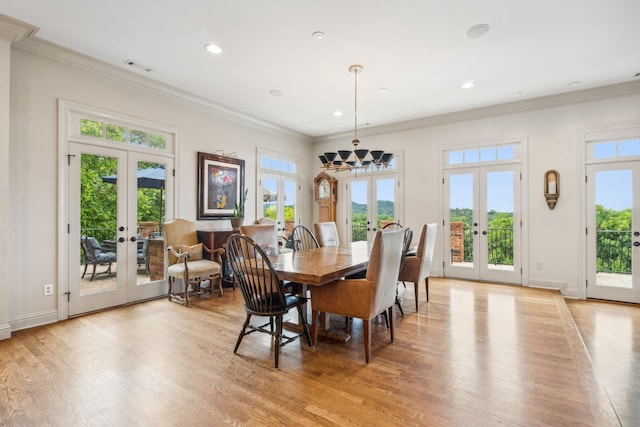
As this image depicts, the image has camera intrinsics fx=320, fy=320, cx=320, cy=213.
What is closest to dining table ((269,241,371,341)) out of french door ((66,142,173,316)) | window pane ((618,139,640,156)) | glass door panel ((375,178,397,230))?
french door ((66,142,173,316))

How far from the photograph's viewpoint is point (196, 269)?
4.11 meters

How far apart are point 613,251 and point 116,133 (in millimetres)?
6826

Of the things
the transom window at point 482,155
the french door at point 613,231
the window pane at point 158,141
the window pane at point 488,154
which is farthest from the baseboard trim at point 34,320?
the french door at point 613,231

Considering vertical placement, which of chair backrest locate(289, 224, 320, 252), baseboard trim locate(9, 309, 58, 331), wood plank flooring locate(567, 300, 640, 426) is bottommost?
wood plank flooring locate(567, 300, 640, 426)

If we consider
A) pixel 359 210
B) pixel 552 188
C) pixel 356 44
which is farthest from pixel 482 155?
pixel 356 44

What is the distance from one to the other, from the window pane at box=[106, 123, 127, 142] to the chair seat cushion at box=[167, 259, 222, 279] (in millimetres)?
1744

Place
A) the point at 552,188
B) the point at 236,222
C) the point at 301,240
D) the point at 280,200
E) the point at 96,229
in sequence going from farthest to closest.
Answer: the point at 280,200, the point at 236,222, the point at 552,188, the point at 301,240, the point at 96,229

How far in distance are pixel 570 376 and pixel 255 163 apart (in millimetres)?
5134

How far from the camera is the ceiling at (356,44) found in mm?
2717

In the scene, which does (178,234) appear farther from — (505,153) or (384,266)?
(505,153)

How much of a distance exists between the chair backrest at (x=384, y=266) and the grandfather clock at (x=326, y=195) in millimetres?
4111

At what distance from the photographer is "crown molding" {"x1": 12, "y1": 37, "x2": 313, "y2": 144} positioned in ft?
10.7

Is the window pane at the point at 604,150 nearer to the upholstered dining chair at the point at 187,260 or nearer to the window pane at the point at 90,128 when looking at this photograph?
the upholstered dining chair at the point at 187,260

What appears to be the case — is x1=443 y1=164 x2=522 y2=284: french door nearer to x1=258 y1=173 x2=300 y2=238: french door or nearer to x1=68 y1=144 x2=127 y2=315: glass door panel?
x1=258 y1=173 x2=300 y2=238: french door
